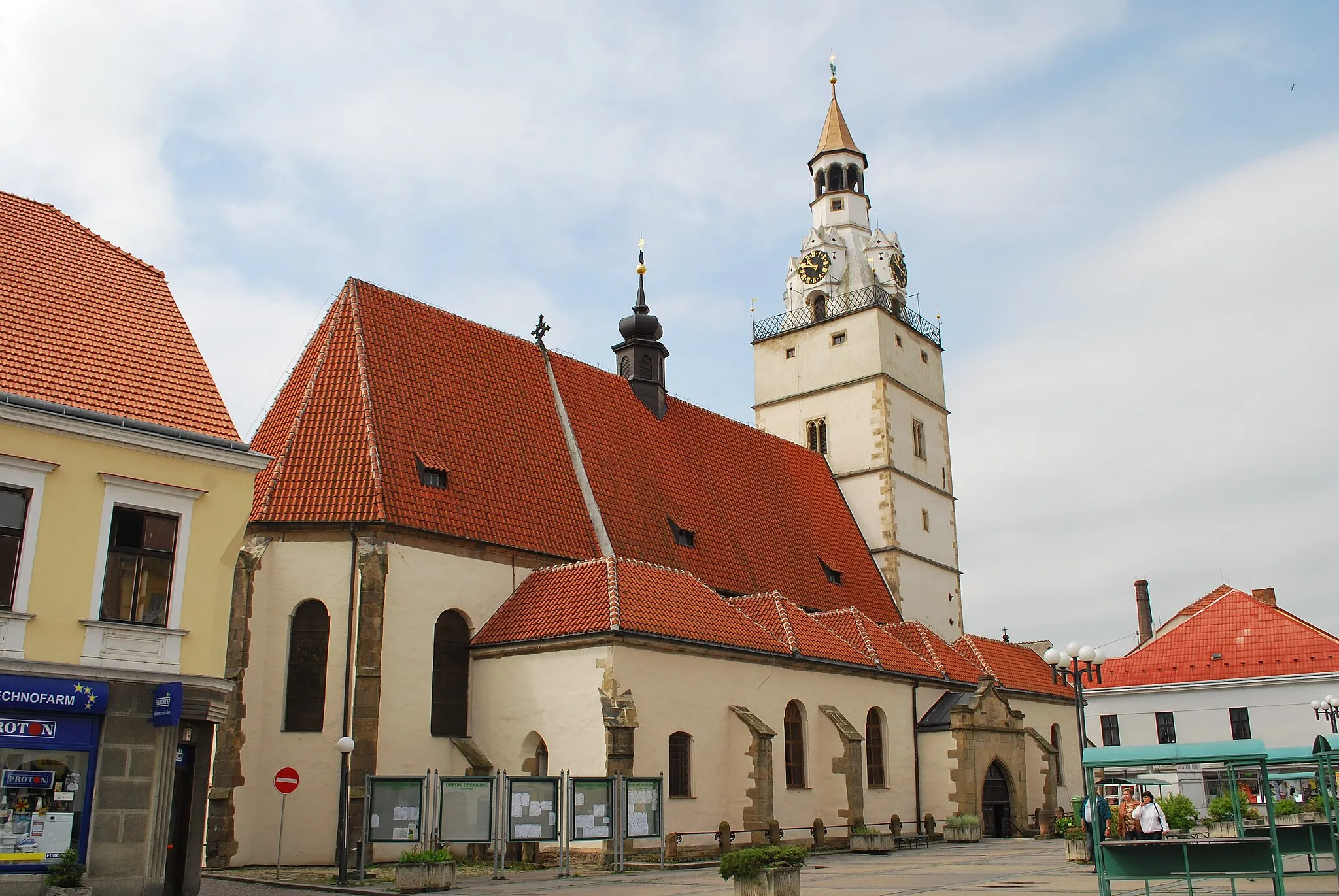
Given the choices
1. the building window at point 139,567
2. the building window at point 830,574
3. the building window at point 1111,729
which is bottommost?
the building window at point 1111,729

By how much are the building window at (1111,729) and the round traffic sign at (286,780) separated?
35526mm

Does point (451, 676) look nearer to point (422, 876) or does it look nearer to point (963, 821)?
point (422, 876)

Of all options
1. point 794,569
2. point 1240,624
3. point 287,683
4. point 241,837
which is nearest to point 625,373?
point 794,569

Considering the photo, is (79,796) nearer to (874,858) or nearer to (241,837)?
(241,837)

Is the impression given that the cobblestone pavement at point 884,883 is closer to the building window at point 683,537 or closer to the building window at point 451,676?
the building window at point 451,676

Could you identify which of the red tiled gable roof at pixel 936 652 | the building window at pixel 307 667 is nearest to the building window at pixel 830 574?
the red tiled gable roof at pixel 936 652

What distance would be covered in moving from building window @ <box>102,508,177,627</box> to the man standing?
424 inches

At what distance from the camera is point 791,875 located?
1260 centimetres

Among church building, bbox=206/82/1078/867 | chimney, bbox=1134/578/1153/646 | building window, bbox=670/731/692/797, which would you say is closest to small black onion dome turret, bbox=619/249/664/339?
church building, bbox=206/82/1078/867

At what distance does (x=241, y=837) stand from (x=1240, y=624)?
122 feet

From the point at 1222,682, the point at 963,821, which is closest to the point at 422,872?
the point at 963,821

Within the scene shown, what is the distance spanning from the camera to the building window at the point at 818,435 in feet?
132

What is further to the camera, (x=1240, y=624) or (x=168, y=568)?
(x=1240, y=624)

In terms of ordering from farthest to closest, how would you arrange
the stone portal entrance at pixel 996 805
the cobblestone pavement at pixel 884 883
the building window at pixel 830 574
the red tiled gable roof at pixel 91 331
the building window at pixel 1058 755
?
the building window at pixel 1058 755, the building window at pixel 830 574, the stone portal entrance at pixel 996 805, the cobblestone pavement at pixel 884 883, the red tiled gable roof at pixel 91 331
